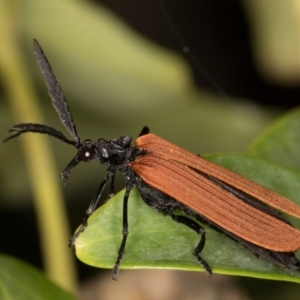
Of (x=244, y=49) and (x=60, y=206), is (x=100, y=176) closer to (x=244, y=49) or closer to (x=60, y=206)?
(x=60, y=206)

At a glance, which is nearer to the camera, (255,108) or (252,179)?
(252,179)

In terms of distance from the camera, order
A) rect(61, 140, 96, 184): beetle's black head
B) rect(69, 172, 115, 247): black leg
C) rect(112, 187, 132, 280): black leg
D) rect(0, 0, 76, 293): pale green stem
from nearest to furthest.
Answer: rect(112, 187, 132, 280): black leg → rect(69, 172, 115, 247): black leg → rect(61, 140, 96, 184): beetle's black head → rect(0, 0, 76, 293): pale green stem

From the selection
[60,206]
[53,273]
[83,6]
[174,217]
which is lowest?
[53,273]

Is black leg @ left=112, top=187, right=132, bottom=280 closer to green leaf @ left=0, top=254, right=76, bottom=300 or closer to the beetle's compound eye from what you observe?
green leaf @ left=0, top=254, right=76, bottom=300

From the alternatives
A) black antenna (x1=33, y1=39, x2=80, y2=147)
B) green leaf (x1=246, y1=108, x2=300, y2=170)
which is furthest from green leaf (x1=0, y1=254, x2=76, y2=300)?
green leaf (x1=246, y1=108, x2=300, y2=170)

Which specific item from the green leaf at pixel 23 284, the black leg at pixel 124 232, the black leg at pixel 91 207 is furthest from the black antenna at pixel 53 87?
the green leaf at pixel 23 284

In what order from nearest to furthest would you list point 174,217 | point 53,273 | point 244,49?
point 174,217, point 53,273, point 244,49

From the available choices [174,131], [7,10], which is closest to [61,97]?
[7,10]
